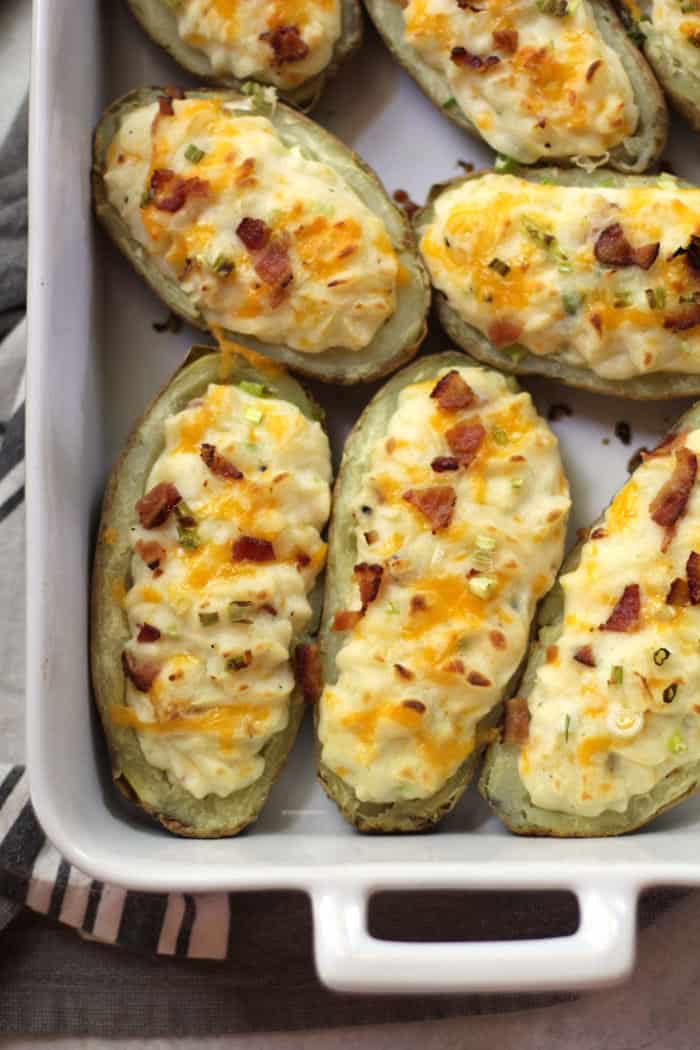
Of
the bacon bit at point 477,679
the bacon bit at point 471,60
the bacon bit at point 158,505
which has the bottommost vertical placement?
the bacon bit at point 477,679

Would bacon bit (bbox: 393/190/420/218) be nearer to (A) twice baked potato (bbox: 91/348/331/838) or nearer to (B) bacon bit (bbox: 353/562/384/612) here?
(A) twice baked potato (bbox: 91/348/331/838)

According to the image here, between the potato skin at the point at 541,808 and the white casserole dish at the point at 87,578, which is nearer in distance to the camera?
the white casserole dish at the point at 87,578

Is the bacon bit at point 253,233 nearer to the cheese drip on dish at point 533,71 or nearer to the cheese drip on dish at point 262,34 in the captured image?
the cheese drip on dish at point 262,34

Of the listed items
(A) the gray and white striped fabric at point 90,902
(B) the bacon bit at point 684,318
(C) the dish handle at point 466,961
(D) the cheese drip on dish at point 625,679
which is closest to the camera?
(C) the dish handle at point 466,961

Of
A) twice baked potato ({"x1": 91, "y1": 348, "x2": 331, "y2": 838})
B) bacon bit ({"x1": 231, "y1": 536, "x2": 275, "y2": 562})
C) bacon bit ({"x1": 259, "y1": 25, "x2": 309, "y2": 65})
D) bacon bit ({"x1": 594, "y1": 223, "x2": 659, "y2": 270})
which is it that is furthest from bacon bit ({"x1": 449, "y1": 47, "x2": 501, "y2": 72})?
bacon bit ({"x1": 231, "y1": 536, "x2": 275, "y2": 562})

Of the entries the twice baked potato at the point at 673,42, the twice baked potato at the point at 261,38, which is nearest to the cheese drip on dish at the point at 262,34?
the twice baked potato at the point at 261,38

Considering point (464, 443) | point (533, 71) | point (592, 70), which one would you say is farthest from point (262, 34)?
point (464, 443)

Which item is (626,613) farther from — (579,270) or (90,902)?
(90,902)

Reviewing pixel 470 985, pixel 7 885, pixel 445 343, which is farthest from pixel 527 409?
pixel 7 885
